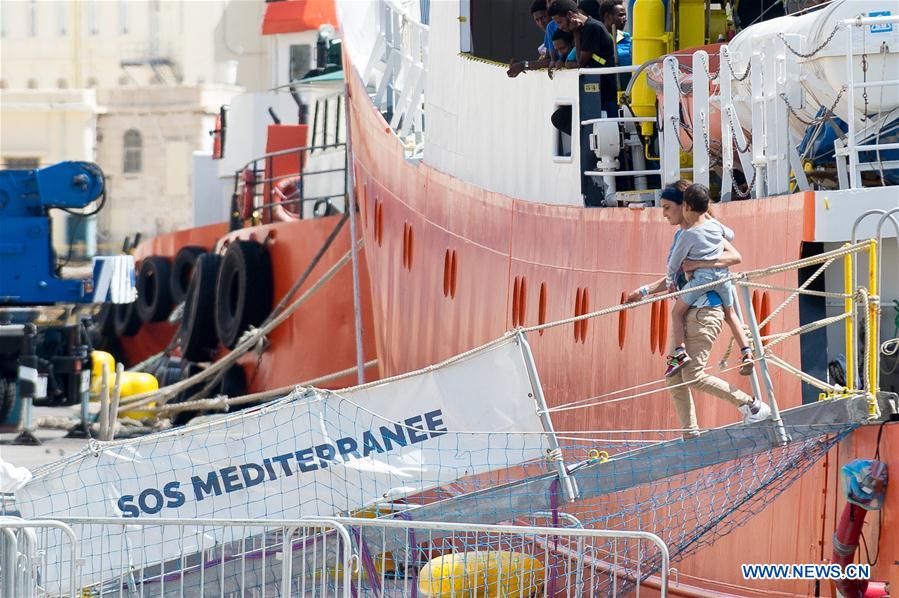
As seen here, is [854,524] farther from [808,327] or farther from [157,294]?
[157,294]

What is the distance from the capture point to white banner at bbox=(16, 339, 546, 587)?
7766 millimetres

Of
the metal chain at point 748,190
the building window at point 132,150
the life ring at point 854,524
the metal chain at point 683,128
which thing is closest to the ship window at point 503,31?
the metal chain at point 683,128

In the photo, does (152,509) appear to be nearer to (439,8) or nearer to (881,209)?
(881,209)

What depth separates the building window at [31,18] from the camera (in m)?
54.6

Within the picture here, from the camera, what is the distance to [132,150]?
2069 inches

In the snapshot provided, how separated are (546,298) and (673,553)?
3115 mm

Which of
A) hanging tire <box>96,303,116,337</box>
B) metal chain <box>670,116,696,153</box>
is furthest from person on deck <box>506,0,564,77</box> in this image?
hanging tire <box>96,303,116,337</box>

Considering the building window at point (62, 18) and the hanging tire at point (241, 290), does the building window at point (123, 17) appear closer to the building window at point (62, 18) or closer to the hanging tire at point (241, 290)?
the building window at point (62, 18)

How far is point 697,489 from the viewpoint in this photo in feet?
25.6

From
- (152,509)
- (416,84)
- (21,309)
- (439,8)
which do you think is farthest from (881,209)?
(21,309)

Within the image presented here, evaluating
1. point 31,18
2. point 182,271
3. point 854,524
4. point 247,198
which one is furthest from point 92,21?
point 854,524

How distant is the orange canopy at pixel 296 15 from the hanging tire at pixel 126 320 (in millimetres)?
5775

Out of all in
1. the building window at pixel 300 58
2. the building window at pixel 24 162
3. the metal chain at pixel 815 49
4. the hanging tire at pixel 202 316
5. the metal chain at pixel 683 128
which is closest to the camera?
the metal chain at pixel 815 49

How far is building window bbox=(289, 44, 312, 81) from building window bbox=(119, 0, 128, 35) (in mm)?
26985
